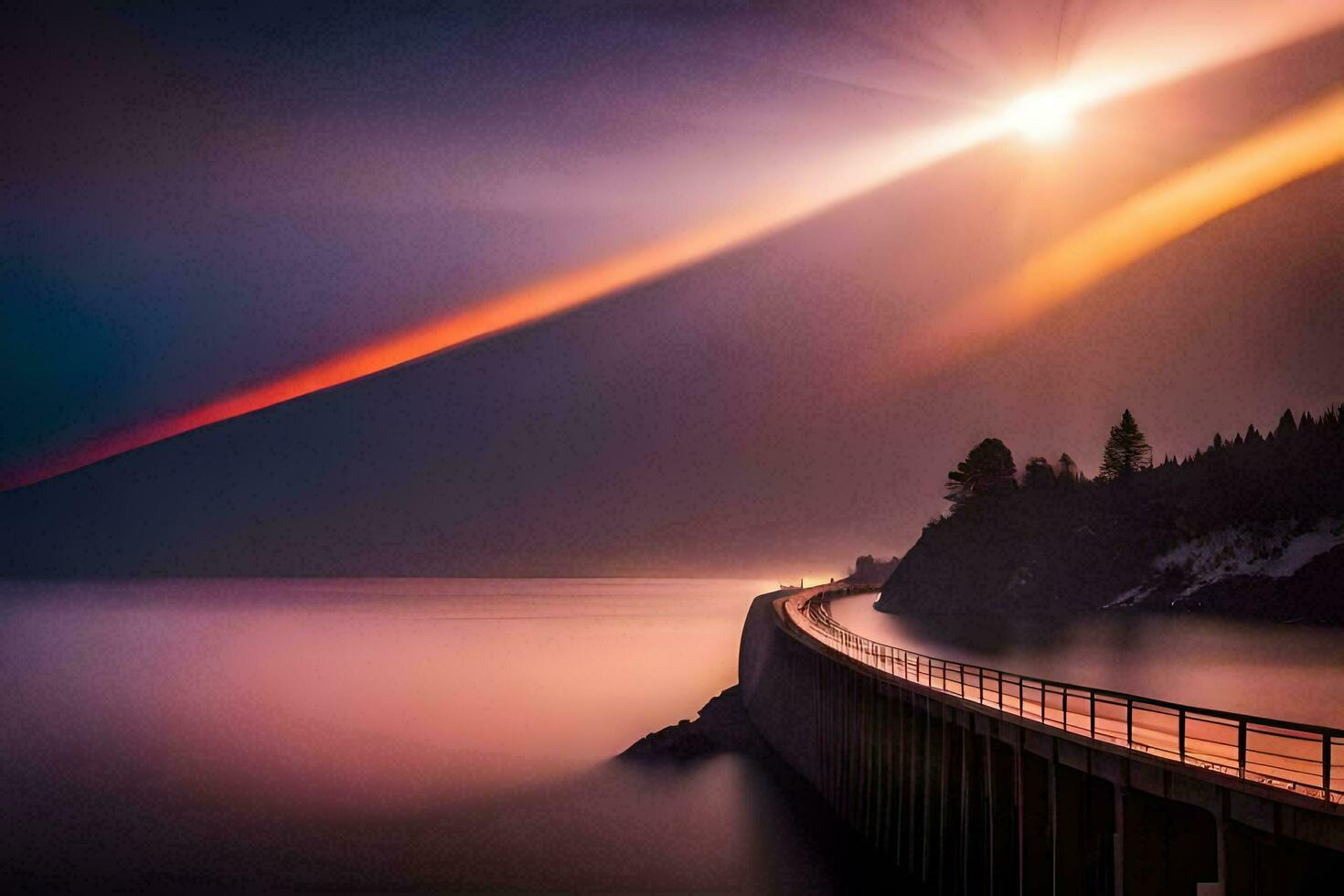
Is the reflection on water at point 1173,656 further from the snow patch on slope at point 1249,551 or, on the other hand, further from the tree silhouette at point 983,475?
the tree silhouette at point 983,475

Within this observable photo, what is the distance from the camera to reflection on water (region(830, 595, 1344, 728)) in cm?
4581

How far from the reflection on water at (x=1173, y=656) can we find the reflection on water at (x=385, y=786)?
50.3 ft

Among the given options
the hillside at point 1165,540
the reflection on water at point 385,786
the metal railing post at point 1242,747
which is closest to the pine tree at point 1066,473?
the hillside at point 1165,540

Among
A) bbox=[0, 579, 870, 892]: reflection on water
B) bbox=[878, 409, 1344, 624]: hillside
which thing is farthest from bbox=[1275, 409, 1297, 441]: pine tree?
bbox=[0, 579, 870, 892]: reflection on water

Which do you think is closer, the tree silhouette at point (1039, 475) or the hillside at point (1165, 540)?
the hillside at point (1165, 540)

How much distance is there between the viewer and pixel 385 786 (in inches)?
2279

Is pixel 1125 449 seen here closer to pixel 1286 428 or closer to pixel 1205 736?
pixel 1286 428

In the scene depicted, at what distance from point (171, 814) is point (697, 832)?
77.9ft

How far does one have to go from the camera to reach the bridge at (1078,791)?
53.5 feet

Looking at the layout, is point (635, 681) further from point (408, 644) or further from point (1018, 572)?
point (1018, 572)

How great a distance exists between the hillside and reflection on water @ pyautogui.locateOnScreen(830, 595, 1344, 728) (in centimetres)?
1487

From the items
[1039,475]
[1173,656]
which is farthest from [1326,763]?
[1039,475]

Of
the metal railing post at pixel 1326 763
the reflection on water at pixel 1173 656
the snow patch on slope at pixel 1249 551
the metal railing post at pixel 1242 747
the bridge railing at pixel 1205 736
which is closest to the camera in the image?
the metal railing post at pixel 1326 763

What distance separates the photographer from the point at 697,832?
1777 inches
